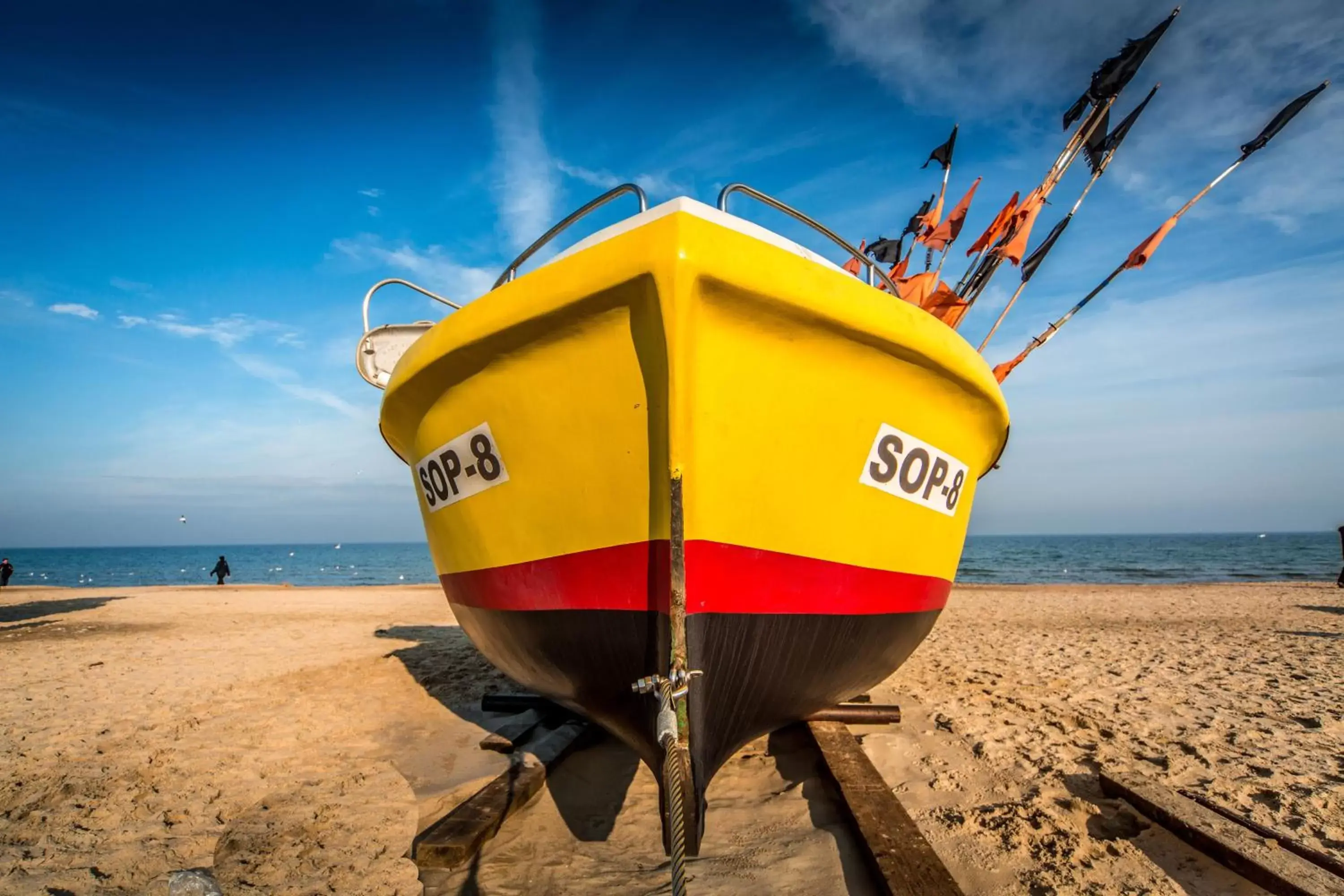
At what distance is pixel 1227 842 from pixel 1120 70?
18.7 feet

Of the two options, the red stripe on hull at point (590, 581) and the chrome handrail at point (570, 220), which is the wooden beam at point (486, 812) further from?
the chrome handrail at point (570, 220)

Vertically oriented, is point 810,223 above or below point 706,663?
above

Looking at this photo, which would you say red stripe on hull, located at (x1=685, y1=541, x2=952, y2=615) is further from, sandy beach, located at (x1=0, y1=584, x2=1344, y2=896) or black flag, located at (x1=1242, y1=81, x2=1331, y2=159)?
black flag, located at (x1=1242, y1=81, x2=1331, y2=159)

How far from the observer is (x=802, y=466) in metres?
2.24

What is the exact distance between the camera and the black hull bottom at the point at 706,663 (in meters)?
2.18

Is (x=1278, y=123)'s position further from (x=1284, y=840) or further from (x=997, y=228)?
(x=1284, y=840)

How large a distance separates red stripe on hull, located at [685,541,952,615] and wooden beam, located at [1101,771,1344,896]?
49.9 inches

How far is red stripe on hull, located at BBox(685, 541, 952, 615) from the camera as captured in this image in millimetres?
2115

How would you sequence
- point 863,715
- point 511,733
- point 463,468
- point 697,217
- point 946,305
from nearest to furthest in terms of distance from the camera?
point 697,217, point 463,468, point 511,733, point 863,715, point 946,305

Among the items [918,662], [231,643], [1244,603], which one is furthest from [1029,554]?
[231,643]

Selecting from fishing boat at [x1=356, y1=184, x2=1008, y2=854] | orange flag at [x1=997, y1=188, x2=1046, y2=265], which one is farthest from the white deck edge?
orange flag at [x1=997, y1=188, x2=1046, y2=265]

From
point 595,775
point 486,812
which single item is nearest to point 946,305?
point 595,775

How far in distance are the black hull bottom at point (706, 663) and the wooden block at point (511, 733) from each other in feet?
3.25

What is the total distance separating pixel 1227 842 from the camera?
7.29ft
